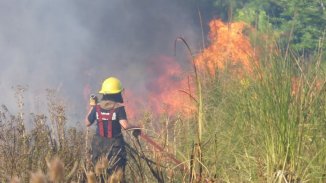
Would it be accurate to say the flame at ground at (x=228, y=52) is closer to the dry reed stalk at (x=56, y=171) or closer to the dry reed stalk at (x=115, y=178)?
the dry reed stalk at (x=115, y=178)

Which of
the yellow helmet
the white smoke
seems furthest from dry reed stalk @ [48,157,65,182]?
the white smoke

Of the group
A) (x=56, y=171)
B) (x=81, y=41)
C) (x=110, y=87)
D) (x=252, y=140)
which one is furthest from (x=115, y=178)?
(x=81, y=41)

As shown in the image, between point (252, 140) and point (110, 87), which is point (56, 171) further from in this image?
point (110, 87)

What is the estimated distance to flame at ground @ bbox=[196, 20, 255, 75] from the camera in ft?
21.0

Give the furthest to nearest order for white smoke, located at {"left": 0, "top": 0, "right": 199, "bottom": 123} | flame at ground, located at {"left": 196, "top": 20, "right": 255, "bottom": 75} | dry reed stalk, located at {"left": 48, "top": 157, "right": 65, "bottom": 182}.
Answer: white smoke, located at {"left": 0, "top": 0, "right": 199, "bottom": 123} < flame at ground, located at {"left": 196, "top": 20, "right": 255, "bottom": 75} < dry reed stalk, located at {"left": 48, "top": 157, "right": 65, "bottom": 182}

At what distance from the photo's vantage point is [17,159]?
10.2ft

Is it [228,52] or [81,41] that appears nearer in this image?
[228,52]

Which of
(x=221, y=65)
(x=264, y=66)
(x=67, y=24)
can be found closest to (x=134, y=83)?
(x=67, y=24)

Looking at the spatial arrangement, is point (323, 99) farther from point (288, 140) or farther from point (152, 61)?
point (152, 61)

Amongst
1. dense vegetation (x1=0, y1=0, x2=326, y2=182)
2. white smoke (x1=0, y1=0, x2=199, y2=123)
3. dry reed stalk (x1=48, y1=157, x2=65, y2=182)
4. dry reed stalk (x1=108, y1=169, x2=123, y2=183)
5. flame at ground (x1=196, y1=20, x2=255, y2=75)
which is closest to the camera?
dry reed stalk (x1=48, y1=157, x2=65, y2=182)

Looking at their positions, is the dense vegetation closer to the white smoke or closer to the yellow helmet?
the yellow helmet

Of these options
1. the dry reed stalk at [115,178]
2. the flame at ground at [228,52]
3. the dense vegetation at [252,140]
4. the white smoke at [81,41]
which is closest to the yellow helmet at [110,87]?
the flame at ground at [228,52]

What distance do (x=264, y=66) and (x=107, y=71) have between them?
13.1 m

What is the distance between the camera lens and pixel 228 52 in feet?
24.8
